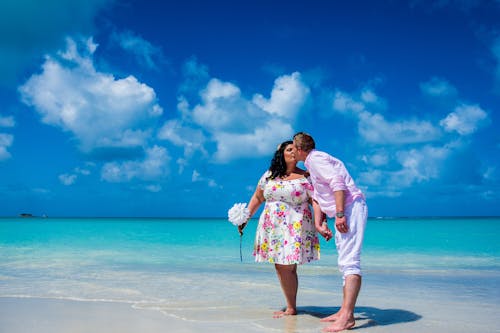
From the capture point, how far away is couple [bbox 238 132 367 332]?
4.50m

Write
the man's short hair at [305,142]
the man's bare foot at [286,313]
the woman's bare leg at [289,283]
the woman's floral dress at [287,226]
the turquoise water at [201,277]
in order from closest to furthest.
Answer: the man's short hair at [305,142]
the woman's floral dress at [287,226]
the woman's bare leg at [289,283]
the man's bare foot at [286,313]
the turquoise water at [201,277]

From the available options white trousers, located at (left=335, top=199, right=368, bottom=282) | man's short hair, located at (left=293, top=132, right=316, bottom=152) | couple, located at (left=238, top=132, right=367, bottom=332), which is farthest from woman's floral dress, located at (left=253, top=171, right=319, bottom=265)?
white trousers, located at (left=335, top=199, right=368, bottom=282)

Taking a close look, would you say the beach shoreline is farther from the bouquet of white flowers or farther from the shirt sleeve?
the shirt sleeve

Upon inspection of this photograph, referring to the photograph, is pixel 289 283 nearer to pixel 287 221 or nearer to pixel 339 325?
pixel 287 221

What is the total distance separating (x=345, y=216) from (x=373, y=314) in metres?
1.53

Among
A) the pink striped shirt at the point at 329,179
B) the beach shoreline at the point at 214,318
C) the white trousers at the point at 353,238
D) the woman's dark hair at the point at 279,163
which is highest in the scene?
the woman's dark hair at the point at 279,163

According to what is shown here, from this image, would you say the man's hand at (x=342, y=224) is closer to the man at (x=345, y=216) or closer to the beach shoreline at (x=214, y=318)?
the man at (x=345, y=216)

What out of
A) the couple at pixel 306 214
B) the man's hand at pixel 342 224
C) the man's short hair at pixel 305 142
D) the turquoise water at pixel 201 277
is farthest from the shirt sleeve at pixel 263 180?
the turquoise water at pixel 201 277

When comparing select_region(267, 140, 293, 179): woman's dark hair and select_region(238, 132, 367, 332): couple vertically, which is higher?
select_region(267, 140, 293, 179): woman's dark hair

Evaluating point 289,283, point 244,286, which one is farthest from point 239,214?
point 244,286

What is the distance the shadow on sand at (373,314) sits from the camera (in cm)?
494

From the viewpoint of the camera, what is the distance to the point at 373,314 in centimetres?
539

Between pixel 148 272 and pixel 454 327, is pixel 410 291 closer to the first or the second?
pixel 454 327

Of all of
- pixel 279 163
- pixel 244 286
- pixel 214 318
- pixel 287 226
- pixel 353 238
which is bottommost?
pixel 214 318
